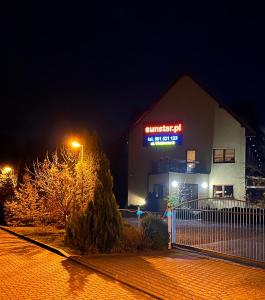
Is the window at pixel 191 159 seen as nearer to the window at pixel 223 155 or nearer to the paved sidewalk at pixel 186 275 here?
the window at pixel 223 155

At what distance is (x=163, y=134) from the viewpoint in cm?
4078

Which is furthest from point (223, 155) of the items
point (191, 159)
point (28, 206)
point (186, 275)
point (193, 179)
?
point (186, 275)

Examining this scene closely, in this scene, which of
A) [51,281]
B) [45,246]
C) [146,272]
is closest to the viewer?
[51,281]

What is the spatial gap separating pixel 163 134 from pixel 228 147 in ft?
18.6

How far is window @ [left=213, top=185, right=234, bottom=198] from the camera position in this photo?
37906mm

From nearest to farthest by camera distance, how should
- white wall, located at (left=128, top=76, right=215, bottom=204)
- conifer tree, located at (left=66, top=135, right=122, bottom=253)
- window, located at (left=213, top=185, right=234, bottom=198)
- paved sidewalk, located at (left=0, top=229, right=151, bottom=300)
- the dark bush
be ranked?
paved sidewalk, located at (left=0, top=229, right=151, bottom=300) → conifer tree, located at (left=66, top=135, right=122, bottom=253) → the dark bush → window, located at (left=213, top=185, right=234, bottom=198) → white wall, located at (left=128, top=76, right=215, bottom=204)

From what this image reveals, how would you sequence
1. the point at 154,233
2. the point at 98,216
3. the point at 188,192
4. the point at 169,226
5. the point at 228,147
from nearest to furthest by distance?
the point at 98,216 < the point at 154,233 < the point at 169,226 < the point at 188,192 < the point at 228,147

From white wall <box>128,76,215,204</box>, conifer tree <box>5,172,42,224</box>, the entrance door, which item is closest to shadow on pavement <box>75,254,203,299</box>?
conifer tree <box>5,172,42,224</box>

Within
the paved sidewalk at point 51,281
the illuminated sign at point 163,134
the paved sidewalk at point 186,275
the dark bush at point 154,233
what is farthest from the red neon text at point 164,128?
the paved sidewalk at point 51,281

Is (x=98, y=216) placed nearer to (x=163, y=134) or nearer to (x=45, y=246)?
(x=45, y=246)

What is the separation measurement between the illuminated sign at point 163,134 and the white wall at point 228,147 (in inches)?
126

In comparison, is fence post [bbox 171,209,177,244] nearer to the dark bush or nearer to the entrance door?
the dark bush

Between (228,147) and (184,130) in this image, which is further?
(184,130)

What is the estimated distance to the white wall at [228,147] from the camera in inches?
1487
